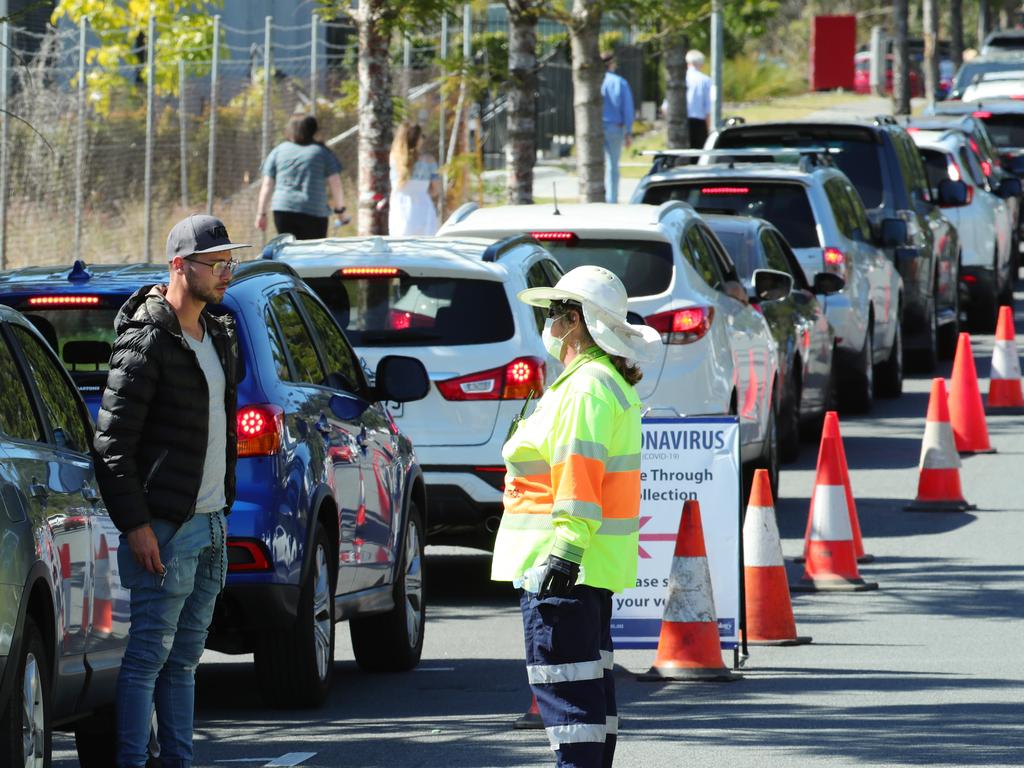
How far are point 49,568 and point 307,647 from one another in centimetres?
229

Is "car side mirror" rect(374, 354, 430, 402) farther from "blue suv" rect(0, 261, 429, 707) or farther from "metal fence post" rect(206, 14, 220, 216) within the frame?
"metal fence post" rect(206, 14, 220, 216)

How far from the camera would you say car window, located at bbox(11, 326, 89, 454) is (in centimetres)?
668

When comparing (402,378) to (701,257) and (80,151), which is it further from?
(80,151)

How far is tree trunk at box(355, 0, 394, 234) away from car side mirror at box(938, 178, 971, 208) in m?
6.19

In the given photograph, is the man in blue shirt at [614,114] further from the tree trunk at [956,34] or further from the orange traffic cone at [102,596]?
the tree trunk at [956,34]

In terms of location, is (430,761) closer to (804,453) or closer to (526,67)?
(804,453)

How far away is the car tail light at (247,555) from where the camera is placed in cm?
792

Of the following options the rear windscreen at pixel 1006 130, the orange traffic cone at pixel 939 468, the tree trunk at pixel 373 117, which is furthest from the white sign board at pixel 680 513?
the rear windscreen at pixel 1006 130

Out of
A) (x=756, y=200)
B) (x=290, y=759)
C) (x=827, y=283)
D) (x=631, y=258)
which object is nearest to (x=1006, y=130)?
(x=756, y=200)

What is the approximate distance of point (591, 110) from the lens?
2252 centimetres

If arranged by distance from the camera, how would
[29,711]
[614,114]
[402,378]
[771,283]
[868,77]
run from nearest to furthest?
[29,711] → [402,378] → [771,283] → [614,114] → [868,77]

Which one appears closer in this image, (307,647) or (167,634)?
(167,634)

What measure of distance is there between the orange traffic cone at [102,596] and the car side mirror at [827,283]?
374 inches

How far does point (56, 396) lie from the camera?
6852 mm
